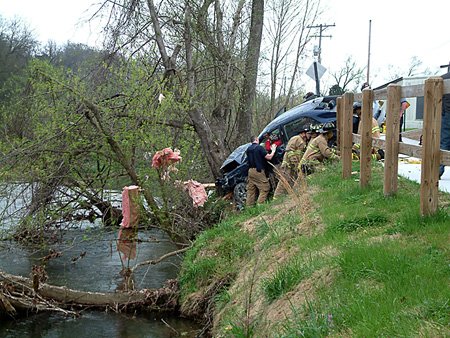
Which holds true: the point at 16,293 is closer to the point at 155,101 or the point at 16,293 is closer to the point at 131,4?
the point at 155,101

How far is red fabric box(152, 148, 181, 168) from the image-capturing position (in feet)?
45.9

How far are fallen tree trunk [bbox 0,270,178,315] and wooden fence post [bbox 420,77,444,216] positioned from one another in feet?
18.7

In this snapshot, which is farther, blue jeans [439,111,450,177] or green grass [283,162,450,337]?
blue jeans [439,111,450,177]

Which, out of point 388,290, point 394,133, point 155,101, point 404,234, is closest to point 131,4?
point 155,101

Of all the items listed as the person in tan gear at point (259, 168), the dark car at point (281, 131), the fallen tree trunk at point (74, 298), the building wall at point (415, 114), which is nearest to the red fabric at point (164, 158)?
the person in tan gear at point (259, 168)

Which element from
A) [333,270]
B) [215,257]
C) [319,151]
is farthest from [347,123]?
[333,270]

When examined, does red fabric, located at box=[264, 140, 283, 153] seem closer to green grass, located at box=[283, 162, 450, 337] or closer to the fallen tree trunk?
the fallen tree trunk

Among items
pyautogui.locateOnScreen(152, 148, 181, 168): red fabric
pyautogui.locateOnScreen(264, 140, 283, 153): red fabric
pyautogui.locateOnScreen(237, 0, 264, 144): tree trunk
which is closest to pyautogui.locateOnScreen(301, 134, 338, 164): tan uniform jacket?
pyautogui.locateOnScreen(264, 140, 283, 153): red fabric

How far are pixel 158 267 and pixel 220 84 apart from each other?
7939 millimetres

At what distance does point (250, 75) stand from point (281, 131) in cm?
519

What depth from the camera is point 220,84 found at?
2011 centimetres

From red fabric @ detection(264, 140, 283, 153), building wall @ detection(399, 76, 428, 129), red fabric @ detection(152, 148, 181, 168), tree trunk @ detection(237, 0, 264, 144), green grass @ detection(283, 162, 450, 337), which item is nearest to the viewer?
green grass @ detection(283, 162, 450, 337)

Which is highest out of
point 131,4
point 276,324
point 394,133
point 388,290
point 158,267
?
point 131,4

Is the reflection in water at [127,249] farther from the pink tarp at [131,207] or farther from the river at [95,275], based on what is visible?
the pink tarp at [131,207]
